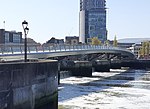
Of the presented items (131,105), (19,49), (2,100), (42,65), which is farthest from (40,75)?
(19,49)

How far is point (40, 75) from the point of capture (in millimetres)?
→ 21719

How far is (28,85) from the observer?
20000mm

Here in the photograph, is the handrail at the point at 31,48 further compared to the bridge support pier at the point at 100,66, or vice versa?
the bridge support pier at the point at 100,66

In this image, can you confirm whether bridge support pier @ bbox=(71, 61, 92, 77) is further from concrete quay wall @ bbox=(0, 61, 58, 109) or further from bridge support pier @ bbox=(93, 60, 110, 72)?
concrete quay wall @ bbox=(0, 61, 58, 109)

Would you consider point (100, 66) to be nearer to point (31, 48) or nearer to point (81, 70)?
point (81, 70)

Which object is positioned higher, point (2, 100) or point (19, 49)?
point (19, 49)

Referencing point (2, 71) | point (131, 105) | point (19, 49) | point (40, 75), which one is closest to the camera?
point (2, 71)

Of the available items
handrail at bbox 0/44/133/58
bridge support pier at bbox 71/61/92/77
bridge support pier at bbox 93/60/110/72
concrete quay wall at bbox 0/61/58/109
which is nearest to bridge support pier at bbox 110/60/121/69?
bridge support pier at bbox 93/60/110/72

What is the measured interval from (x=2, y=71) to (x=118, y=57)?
101 m

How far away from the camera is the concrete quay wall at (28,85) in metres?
17.8

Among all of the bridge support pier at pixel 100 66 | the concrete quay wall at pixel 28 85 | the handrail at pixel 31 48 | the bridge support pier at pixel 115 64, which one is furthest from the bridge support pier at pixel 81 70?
the concrete quay wall at pixel 28 85

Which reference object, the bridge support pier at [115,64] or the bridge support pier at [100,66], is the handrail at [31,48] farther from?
the bridge support pier at [115,64]

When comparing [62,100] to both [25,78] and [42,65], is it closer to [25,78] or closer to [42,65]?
[42,65]

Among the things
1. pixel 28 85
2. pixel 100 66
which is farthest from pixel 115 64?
pixel 28 85
